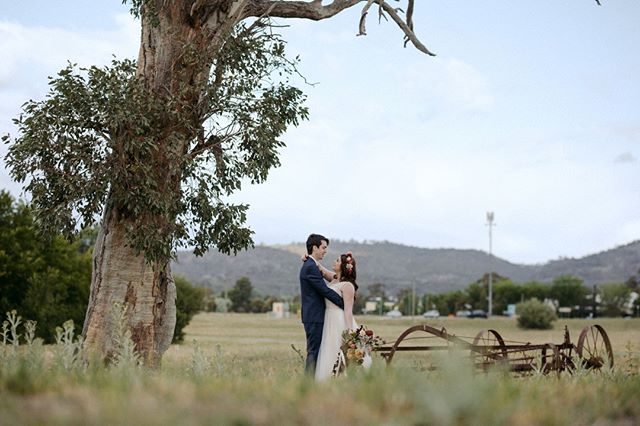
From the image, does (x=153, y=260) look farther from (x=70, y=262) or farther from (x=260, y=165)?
(x=70, y=262)

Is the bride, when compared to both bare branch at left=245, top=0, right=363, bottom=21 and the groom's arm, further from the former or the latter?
bare branch at left=245, top=0, right=363, bottom=21

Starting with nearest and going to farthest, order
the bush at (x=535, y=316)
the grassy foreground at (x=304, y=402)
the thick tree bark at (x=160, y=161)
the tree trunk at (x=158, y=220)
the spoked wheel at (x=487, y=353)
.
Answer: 1. the grassy foreground at (x=304, y=402)
2. the spoked wheel at (x=487, y=353)
3. the thick tree bark at (x=160, y=161)
4. the tree trunk at (x=158, y=220)
5. the bush at (x=535, y=316)

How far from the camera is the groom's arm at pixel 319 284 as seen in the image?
518 inches

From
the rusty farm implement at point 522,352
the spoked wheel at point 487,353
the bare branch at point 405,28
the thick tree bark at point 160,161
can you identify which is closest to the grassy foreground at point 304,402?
the spoked wheel at point 487,353

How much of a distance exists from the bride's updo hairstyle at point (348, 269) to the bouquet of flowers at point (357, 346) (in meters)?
0.68

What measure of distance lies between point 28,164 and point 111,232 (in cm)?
195

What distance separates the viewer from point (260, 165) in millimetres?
17688

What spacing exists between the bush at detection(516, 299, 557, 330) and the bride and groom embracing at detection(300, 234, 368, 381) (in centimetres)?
6741

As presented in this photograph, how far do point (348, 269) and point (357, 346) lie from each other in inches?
44.3

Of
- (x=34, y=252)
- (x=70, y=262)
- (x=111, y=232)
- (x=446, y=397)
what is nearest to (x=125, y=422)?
(x=446, y=397)

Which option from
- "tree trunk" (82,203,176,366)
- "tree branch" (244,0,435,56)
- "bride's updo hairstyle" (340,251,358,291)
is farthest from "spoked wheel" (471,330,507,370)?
"tree branch" (244,0,435,56)

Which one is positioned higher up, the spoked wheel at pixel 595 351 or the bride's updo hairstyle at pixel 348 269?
the bride's updo hairstyle at pixel 348 269

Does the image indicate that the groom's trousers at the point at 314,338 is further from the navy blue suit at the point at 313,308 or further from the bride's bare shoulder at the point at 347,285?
the bride's bare shoulder at the point at 347,285

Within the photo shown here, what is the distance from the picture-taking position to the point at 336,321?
528 inches
